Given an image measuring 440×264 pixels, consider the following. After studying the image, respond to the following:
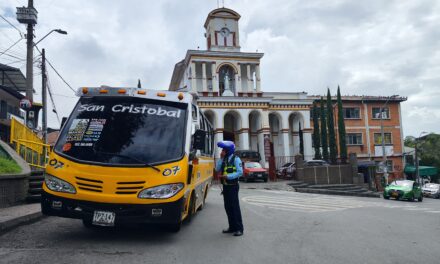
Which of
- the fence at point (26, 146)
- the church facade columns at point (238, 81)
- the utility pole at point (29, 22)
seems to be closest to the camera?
the fence at point (26, 146)

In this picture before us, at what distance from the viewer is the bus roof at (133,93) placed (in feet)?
23.9

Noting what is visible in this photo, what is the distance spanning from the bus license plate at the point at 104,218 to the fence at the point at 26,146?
9.31m

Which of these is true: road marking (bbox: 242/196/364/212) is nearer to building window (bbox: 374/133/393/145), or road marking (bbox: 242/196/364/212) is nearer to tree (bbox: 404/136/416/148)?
building window (bbox: 374/133/393/145)

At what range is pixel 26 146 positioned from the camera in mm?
14633

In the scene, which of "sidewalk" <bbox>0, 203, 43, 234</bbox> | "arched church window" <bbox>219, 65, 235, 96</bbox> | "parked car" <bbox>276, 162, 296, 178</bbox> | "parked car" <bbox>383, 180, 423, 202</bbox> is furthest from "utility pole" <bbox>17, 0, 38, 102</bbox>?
"arched church window" <bbox>219, 65, 235, 96</bbox>

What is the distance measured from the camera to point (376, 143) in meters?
47.2

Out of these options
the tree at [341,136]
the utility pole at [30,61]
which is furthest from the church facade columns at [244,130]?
the utility pole at [30,61]

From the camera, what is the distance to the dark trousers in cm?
729

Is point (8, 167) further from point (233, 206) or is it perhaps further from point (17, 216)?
point (233, 206)

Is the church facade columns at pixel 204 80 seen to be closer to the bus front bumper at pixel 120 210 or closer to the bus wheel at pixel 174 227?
the bus wheel at pixel 174 227

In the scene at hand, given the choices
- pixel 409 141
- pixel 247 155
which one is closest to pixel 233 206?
pixel 247 155

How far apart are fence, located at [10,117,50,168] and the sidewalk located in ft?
17.2

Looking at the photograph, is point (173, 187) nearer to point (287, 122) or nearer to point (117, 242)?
point (117, 242)

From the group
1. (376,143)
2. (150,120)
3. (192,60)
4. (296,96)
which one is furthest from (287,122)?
(150,120)
